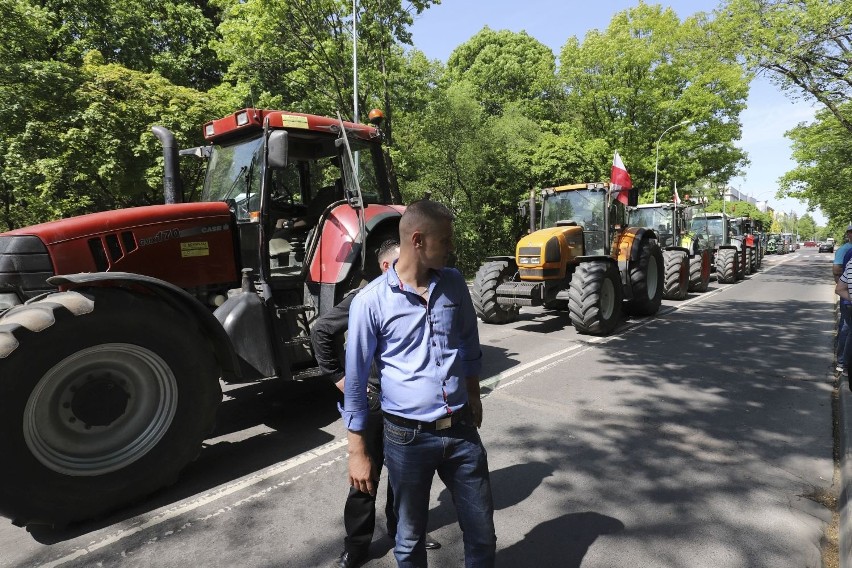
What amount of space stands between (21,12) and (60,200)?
14.1 feet

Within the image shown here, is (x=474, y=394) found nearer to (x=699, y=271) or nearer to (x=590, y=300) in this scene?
(x=590, y=300)

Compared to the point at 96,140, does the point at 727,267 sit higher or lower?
lower

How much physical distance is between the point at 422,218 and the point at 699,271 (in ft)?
47.2

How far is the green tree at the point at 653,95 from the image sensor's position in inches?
1042

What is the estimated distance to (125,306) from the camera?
315 cm

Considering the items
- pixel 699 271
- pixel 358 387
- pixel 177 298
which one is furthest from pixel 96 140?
pixel 699 271

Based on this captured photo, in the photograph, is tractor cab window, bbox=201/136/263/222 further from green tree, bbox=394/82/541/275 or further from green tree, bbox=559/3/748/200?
green tree, bbox=559/3/748/200

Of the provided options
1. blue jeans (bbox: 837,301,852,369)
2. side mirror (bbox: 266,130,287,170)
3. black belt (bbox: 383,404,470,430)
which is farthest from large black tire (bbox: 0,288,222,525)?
blue jeans (bbox: 837,301,852,369)

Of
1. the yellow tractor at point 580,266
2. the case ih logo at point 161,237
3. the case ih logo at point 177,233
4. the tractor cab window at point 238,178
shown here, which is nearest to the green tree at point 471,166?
the yellow tractor at point 580,266

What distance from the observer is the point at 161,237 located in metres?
3.78

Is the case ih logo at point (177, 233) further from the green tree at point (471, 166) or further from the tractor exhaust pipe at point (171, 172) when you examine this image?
the green tree at point (471, 166)

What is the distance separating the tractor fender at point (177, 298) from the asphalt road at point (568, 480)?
2.84 feet

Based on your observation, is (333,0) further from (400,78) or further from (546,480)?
(546,480)

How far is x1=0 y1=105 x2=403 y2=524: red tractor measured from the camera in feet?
9.41
